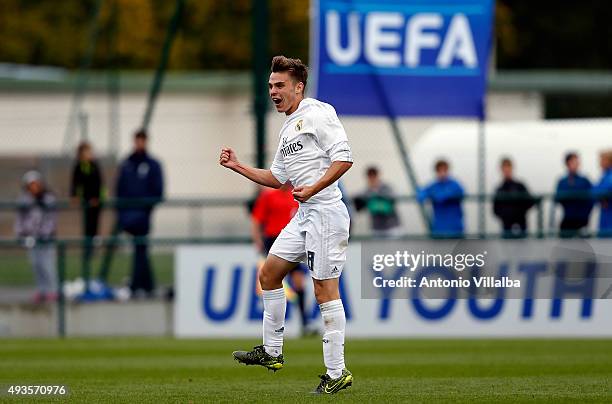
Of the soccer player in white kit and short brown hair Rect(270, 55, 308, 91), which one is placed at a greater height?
short brown hair Rect(270, 55, 308, 91)

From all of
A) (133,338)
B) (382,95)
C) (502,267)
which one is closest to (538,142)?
(382,95)

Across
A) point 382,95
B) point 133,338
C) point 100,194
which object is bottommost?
point 133,338

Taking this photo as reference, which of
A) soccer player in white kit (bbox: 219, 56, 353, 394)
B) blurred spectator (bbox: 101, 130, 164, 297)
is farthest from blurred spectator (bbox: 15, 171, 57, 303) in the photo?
soccer player in white kit (bbox: 219, 56, 353, 394)

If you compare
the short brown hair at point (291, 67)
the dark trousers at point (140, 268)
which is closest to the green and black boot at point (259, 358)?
the short brown hair at point (291, 67)

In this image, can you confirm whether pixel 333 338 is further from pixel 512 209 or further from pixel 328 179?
pixel 512 209

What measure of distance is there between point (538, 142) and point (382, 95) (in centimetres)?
526

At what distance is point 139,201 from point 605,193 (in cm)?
649

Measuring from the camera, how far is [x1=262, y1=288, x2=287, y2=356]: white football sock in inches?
420

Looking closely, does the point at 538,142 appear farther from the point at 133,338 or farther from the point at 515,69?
the point at 515,69

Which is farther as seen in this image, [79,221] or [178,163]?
[178,163]

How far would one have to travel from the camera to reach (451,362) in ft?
46.1

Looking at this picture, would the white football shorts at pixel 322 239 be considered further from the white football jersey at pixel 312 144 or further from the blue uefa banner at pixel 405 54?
the blue uefa banner at pixel 405 54

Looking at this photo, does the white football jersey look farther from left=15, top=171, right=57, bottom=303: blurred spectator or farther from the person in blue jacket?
left=15, top=171, right=57, bottom=303: blurred spectator

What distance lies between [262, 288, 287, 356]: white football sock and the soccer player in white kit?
Result: 1.3 inches
